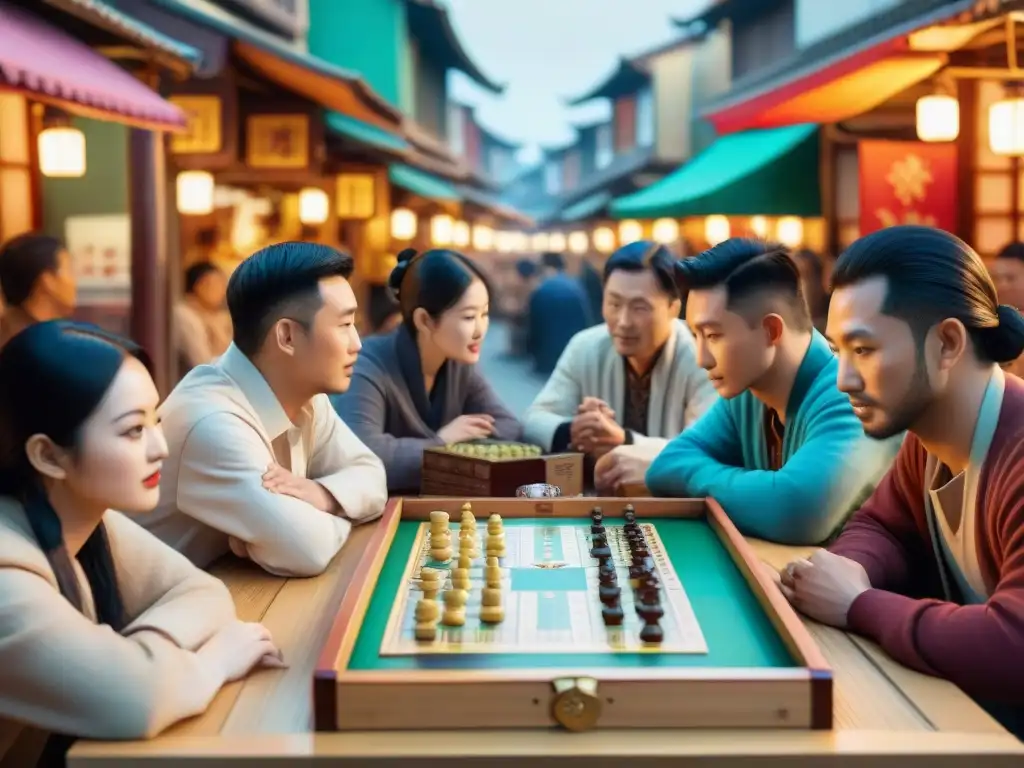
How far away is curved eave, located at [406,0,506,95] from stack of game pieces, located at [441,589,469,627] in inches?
809

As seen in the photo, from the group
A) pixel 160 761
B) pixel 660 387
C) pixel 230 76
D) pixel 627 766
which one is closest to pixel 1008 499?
pixel 627 766

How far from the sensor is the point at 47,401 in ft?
6.68

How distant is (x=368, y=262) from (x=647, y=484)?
37.0 ft

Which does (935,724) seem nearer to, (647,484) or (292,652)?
(292,652)

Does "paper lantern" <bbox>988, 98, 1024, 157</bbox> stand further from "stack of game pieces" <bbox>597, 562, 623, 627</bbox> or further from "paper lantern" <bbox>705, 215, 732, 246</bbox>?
"paper lantern" <bbox>705, 215, 732, 246</bbox>

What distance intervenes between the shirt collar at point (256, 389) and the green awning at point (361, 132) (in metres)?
9.46

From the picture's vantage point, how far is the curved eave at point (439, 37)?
2219cm

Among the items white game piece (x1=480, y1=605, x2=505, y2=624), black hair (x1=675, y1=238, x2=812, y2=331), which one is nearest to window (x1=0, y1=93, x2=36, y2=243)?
black hair (x1=675, y1=238, x2=812, y2=331)

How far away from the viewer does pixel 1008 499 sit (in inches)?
89.6

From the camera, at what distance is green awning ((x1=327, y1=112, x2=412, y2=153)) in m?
12.3

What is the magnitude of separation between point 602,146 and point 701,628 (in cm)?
3583

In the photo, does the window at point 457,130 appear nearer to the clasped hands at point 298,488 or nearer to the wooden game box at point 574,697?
the clasped hands at point 298,488

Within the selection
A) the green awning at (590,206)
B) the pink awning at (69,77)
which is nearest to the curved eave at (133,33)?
the pink awning at (69,77)

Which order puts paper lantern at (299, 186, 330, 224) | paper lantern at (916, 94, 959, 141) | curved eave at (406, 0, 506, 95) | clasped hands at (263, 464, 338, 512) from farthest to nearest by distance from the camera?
curved eave at (406, 0, 506, 95)
paper lantern at (299, 186, 330, 224)
paper lantern at (916, 94, 959, 141)
clasped hands at (263, 464, 338, 512)
